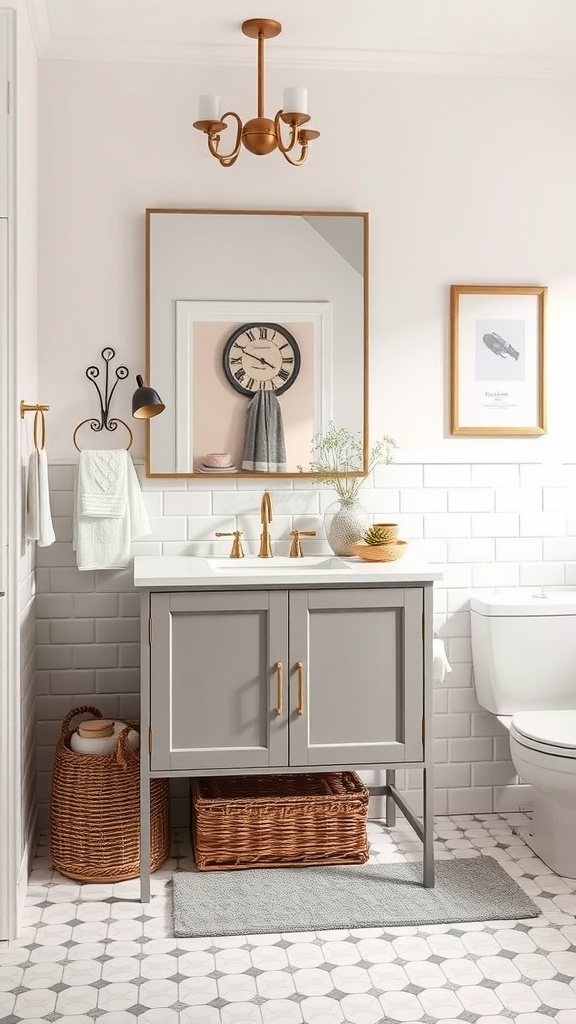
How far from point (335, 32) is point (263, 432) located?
1.28 metres

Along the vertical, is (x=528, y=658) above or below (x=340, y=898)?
above

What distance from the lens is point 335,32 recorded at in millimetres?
3184

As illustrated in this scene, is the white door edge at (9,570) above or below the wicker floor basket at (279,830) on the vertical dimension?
above

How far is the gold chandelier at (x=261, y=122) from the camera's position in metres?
2.94

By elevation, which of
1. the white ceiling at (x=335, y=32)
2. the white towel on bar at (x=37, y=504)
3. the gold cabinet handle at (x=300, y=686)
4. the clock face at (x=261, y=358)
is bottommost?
the gold cabinet handle at (x=300, y=686)

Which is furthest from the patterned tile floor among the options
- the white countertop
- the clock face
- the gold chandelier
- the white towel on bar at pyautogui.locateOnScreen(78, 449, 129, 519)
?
the gold chandelier

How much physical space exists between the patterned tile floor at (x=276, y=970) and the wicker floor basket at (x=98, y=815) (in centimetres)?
8

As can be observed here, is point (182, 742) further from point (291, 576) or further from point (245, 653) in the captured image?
point (291, 576)

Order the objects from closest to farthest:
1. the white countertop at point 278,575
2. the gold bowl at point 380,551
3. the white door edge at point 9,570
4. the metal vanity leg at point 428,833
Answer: the white door edge at point 9,570 < the white countertop at point 278,575 < the metal vanity leg at point 428,833 < the gold bowl at point 380,551

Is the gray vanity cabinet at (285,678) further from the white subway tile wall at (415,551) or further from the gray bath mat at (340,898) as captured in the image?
the white subway tile wall at (415,551)

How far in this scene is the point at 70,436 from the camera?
3.31 m

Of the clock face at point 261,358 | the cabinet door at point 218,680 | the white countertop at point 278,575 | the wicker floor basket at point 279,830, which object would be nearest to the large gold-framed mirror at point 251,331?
the clock face at point 261,358

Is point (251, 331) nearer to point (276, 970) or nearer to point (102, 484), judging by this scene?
point (102, 484)

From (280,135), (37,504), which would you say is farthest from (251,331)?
(37,504)
